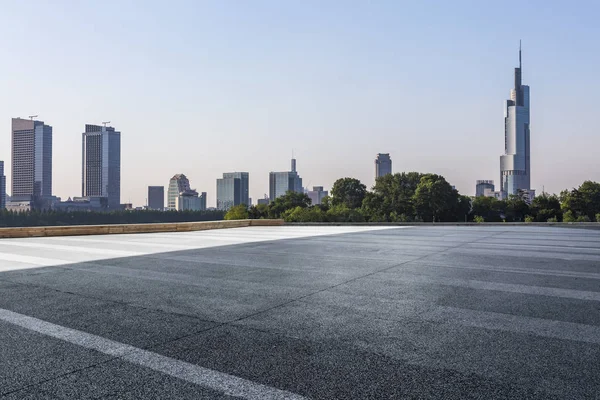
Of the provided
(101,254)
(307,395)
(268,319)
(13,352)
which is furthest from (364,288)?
(101,254)

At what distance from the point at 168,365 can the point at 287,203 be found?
91707 mm

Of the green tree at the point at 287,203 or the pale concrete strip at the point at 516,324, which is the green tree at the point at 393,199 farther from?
the pale concrete strip at the point at 516,324

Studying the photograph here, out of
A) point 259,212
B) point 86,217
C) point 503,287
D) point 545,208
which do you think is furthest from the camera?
point 86,217

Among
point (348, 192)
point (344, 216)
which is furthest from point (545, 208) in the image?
point (344, 216)

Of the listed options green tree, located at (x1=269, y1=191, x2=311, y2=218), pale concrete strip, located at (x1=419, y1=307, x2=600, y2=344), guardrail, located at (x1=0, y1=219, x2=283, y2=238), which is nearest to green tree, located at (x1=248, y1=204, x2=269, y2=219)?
green tree, located at (x1=269, y1=191, x2=311, y2=218)

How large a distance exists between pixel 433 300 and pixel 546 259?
5.84m

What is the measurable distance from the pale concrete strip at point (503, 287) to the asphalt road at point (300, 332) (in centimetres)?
4

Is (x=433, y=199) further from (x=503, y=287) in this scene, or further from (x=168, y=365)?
(x=168, y=365)

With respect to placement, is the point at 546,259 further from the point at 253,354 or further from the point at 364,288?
the point at 253,354

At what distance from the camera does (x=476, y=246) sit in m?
13.2

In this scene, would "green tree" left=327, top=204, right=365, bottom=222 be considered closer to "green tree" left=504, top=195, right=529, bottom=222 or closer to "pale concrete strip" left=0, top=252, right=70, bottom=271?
"green tree" left=504, top=195, right=529, bottom=222

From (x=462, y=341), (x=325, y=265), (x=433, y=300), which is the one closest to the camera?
(x=462, y=341)

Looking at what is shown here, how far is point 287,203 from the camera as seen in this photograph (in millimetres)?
95062

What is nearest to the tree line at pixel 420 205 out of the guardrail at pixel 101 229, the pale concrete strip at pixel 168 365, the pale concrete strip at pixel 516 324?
the guardrail at pixel 101 229
